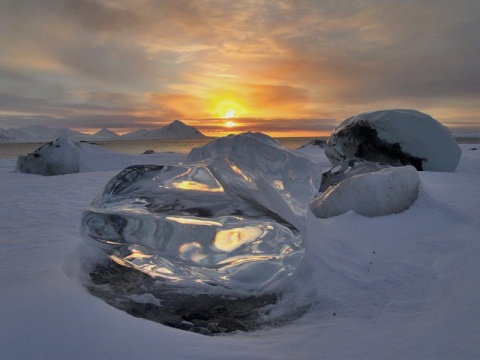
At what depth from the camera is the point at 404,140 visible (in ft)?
24.7

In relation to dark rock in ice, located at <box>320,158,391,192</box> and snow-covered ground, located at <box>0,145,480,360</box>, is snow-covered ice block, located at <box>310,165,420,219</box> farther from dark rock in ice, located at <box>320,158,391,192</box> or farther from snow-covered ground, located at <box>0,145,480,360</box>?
dark rock in ice, located at <box>320,158,391,192</box>

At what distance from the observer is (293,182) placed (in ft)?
9.95

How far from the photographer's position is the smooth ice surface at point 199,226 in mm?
2156

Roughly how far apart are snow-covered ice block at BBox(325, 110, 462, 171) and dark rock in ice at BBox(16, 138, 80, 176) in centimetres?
829

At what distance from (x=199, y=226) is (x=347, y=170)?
149 inches

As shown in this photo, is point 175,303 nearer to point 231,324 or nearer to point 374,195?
point 231,324

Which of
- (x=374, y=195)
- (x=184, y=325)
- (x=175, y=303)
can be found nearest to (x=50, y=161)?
(x=374, y=195)

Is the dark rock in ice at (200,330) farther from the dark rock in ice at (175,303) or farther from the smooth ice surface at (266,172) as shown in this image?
the smooth ice surface at (266,172)

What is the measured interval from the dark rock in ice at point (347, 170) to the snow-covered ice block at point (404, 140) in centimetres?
246

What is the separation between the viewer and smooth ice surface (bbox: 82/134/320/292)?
2156 mm

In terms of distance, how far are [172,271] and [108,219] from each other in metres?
0.54

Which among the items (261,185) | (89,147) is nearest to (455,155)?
(261,185)

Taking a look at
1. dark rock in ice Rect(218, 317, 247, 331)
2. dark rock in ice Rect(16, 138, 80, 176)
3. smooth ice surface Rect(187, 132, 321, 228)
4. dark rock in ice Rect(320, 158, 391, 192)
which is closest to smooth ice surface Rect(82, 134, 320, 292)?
smooth ice surface Rect(187, 132, 321, 228)

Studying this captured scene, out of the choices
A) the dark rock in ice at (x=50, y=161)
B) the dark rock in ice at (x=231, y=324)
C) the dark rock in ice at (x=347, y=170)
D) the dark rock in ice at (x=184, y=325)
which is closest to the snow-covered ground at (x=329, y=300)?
the dark rock in ice at (x=231, y=324)
